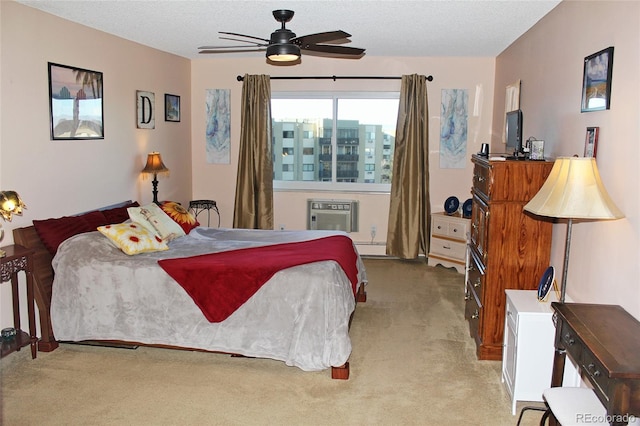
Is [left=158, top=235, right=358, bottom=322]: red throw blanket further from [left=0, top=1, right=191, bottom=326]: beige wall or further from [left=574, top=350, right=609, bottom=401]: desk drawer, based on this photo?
[left=574, top=350, right=609, bottom=401]: desk drawer

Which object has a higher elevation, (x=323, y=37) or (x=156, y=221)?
(x=323, y=37)

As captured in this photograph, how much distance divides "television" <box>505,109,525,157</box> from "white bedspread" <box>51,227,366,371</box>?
1.99 m

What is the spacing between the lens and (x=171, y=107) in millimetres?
6523

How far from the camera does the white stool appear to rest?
88.6 inches

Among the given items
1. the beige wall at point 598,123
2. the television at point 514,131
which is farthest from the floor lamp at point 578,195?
the television at point 514,131

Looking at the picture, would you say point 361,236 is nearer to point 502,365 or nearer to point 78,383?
point 502,365

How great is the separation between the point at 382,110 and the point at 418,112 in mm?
516

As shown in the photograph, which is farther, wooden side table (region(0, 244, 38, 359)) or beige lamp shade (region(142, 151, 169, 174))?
beige lamp shade (region(142, 151, 169, 174))

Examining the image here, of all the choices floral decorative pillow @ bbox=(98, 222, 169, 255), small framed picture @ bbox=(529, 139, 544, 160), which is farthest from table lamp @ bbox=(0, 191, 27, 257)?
small framed picture @ bbox=(529, 139, 544, 160)

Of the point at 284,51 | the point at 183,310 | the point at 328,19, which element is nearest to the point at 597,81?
the point at 284,51

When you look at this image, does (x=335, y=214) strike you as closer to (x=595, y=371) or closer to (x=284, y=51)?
(x=284, y=51)

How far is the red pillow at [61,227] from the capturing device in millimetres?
4098

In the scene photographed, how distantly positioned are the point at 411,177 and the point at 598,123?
3591 millimetres

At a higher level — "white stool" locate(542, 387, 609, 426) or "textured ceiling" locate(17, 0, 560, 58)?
"textured ceiling" locate(17, 0, 560, 58)
